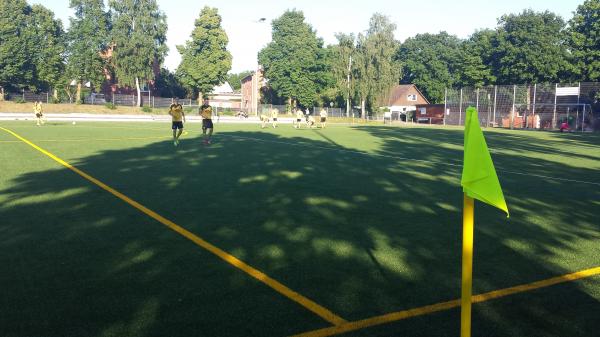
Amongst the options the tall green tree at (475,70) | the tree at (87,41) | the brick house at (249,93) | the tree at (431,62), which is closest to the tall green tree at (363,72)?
the tall green tree at (475,70)

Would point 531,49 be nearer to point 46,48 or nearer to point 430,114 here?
point 430,114

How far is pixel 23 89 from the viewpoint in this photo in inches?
2544

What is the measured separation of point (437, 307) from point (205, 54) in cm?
7371

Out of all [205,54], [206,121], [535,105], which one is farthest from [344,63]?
[206,121]

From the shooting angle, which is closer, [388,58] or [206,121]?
[206,121]

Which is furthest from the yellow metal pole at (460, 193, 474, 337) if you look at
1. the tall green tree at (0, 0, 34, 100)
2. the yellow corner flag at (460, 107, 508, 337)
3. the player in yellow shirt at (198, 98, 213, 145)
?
the tall green tree at (0, 0, 34, 100)

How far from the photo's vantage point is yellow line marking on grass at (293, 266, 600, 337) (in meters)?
3.82

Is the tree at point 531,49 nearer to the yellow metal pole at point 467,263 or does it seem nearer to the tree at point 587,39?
the tree at point 587,39

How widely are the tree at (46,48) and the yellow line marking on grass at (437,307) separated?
68.9 metres

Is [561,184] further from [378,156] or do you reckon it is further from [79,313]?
[79,313]

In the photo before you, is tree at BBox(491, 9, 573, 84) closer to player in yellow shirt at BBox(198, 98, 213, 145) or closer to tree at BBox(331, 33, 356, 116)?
tree at BBox(331, 33, 356, 116)

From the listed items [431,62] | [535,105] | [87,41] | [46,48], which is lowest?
[535,105]

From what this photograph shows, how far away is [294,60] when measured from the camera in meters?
78.8

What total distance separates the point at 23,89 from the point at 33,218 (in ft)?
220
